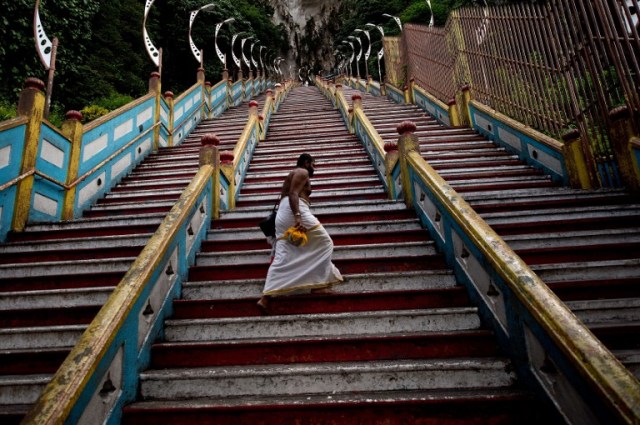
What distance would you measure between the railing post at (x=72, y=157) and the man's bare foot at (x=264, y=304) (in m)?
4.17

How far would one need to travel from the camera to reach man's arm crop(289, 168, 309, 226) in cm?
345

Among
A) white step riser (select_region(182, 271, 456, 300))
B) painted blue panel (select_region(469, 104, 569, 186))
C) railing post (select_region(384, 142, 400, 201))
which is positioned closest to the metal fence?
painted blue panel (select_region(469, 104, 569, 186))

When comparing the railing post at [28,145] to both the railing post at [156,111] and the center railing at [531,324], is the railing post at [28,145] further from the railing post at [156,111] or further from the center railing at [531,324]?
the center railing at [531,324]

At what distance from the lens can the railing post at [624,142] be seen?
15.1 feet

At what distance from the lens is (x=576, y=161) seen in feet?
17.0

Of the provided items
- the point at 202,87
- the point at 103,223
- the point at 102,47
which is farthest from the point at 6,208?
the point at 102,47

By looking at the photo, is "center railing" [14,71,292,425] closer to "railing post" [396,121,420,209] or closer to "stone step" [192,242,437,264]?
"stone step" [192,242,437,264]

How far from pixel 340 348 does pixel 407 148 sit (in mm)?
3155

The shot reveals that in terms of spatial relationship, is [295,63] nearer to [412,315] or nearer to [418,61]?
[418,61]

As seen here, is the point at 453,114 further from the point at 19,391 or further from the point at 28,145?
the point at 19,391

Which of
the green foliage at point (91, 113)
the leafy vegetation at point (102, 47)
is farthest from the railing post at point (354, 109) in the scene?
the leafy vegetation at point (102, 47)

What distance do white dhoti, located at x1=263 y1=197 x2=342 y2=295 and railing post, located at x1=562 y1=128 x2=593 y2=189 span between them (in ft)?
13.3

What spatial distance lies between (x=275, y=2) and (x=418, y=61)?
3983cm

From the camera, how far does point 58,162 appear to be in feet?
18.4
